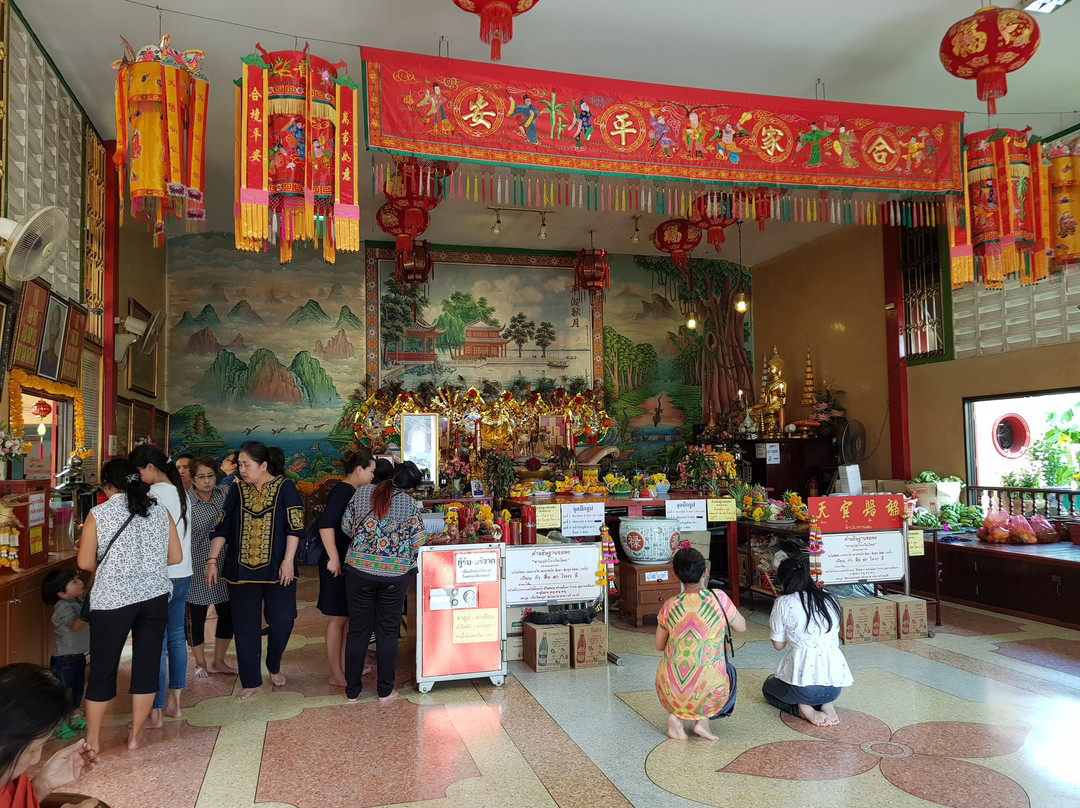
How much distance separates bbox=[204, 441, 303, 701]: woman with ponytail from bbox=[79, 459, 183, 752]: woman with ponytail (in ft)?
2.18

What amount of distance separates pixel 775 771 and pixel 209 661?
4024 mm

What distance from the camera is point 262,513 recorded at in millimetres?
4430

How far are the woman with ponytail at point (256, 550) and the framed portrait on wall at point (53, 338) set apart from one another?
2225 millimetres

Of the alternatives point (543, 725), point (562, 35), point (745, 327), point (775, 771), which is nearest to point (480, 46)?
point (562, 35)

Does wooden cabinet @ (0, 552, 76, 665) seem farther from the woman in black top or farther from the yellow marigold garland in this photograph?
the woman in black top

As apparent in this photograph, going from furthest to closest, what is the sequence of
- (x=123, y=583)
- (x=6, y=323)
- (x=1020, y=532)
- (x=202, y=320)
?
(x=202, y=320), (x=1020, y=532), (x=6, y=323), (x=123, y=583)

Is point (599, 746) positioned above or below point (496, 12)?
below

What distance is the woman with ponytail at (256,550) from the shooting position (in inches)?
173

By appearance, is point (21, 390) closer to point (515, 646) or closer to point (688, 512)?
point (515, 646)

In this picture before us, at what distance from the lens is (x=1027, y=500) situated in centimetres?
798

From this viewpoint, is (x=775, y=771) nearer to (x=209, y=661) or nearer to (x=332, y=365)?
(x=209, y=661)

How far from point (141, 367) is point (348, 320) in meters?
3.17

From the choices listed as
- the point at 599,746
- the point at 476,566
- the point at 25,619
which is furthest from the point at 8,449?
the point at 599,746

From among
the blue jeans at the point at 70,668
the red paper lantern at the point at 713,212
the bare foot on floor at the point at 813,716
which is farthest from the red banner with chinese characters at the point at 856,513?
the blue jeans at the point at 70,668
